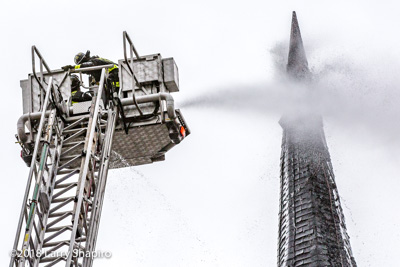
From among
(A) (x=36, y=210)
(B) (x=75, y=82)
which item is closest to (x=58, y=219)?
(A) (x=36, y=210)

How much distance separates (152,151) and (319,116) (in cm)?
5237

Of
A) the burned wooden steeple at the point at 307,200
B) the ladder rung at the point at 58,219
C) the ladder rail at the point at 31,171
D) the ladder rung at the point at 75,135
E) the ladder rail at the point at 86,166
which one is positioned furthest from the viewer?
the burned wooden steeple at the point at 307,200

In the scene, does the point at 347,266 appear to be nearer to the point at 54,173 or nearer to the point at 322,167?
the point at 322,167

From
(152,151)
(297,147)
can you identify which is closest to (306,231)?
(297,147)

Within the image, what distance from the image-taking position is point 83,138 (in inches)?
888

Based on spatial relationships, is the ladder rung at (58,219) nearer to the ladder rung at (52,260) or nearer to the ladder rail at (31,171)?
the ladder rung at (52,260)

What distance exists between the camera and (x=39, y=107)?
23.2 meters

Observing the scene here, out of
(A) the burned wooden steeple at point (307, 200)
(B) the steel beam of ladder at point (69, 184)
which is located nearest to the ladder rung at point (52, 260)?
(B) the steel beam of ladder at point (69, 184)

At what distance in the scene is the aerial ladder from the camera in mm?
20406

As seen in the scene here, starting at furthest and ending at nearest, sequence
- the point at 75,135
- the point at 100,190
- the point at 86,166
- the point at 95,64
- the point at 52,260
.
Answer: the point at 95,64, the point at 75,135, the point at 100,190, the point at 86,166, the point at 52,260

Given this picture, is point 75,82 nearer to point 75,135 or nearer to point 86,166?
point 75,135

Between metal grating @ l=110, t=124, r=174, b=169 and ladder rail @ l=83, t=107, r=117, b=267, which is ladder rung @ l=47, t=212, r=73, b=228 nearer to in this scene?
ladder rail @ l=83, t=107, r=117, b=267

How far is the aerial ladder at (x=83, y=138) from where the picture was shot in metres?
20.4

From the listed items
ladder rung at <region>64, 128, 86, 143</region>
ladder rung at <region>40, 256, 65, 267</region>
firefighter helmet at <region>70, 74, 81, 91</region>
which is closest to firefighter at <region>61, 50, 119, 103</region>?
firefighter helmet at <region>70, 74, 81, 91</region>
